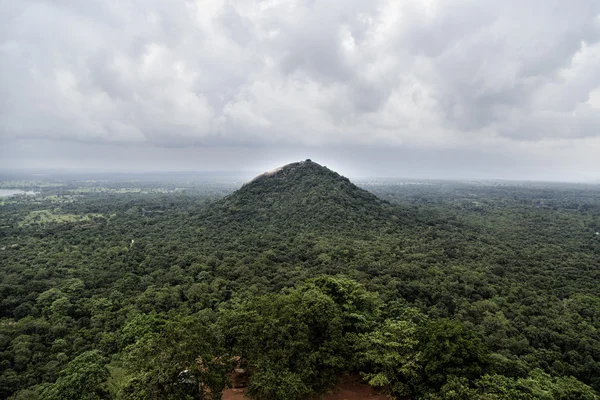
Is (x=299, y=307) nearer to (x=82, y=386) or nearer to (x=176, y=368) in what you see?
(x=176, y=368)

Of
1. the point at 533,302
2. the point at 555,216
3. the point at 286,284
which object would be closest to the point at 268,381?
the point at 286,284

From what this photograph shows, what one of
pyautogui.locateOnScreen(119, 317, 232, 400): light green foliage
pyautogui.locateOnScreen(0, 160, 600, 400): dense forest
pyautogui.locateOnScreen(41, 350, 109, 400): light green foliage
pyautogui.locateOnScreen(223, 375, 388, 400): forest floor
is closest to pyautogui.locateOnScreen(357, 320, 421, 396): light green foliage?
pyautogui.locateOnScreen(0, 160, 600, 400): dense forest

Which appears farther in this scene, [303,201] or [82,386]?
[303,201]

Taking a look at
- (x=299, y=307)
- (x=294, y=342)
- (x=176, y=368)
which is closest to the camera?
(x=176, y=368)

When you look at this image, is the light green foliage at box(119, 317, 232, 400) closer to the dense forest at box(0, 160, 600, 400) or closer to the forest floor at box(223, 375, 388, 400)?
the dense forest at box(0, 160, 600, 400)

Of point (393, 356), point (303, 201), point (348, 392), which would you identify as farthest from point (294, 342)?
point (303, 201)
